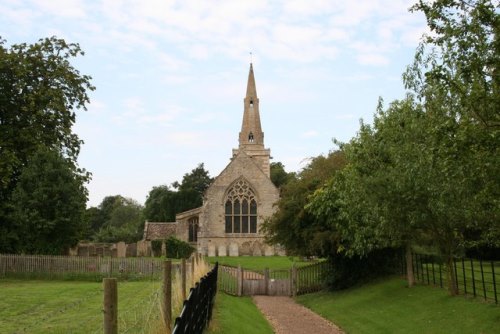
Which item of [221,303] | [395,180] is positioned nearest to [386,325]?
[395,180]

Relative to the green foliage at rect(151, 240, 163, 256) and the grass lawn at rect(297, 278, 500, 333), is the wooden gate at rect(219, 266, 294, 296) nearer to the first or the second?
the grass lawn at rect(297, 278, 500, 333)

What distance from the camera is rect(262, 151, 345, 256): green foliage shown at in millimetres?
27625

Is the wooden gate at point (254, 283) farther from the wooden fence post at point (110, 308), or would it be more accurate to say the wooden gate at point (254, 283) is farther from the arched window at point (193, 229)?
the arched window at point (193, 229)

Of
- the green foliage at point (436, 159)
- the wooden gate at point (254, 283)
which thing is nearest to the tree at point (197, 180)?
the wooden gate at point (254, 283)

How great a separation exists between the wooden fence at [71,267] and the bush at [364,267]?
1129 cm

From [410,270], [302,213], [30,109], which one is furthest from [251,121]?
[410,270]

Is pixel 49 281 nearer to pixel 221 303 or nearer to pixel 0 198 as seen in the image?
pixel 0 198

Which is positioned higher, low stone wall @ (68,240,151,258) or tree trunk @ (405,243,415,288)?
low stone wall @ (68,240,151,258)

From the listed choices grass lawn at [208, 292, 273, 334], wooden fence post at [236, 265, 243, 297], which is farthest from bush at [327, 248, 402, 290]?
grass lawn at [208, 292, 273, 334]

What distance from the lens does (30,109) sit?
1420 inches

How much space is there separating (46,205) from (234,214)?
1088 inches

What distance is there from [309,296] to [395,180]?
13622mm

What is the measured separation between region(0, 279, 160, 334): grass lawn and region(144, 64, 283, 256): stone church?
3170cm

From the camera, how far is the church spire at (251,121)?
3002 inches
